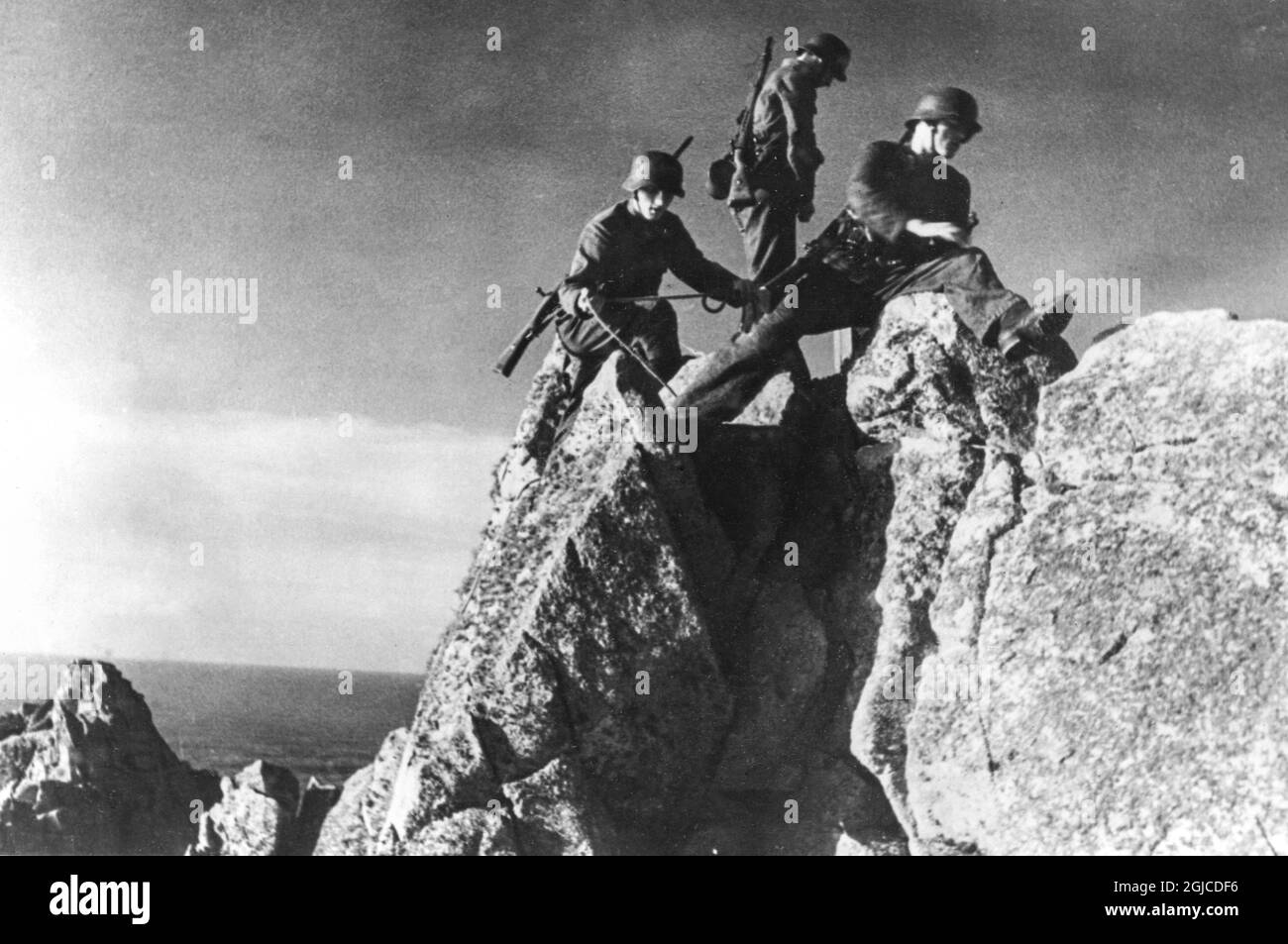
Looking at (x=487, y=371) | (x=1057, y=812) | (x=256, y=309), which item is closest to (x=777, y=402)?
(x=487, y=371)

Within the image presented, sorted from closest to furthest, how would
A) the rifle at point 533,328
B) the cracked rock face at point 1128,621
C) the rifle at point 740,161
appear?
the cracked rock face at point 1128,621
the rifle at point 740,161
the rifle at point 533,328

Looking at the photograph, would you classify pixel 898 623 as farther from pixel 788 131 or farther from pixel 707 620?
pixel 788 131

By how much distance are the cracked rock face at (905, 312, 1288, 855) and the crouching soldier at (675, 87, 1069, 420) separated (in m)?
1.35

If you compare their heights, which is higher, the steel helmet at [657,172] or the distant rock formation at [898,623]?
the steel helmet at [657,172]

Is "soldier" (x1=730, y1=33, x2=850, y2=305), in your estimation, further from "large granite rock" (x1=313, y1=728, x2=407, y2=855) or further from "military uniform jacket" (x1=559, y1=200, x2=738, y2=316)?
"large granite rock" (x1=313, y1=728, x2=407, y2=855)

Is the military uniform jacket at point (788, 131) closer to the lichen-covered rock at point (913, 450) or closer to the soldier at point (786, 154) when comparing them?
the soldier at point (786, 154)

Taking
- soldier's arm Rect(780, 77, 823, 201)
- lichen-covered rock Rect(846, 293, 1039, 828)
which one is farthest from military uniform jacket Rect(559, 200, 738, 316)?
lichen-covered rock Rect(846, 293, 1039, 828)

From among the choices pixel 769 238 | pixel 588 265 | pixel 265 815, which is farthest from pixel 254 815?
pixel 769 238

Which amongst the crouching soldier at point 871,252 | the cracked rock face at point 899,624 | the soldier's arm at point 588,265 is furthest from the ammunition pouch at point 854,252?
the soldier's arm at point 588,265

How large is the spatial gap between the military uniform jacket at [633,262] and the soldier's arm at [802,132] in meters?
0.86

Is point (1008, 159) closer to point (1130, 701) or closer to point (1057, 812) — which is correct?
point (1130, 701)

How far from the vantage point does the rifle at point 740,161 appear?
8.62 m

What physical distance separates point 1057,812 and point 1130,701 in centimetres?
72
